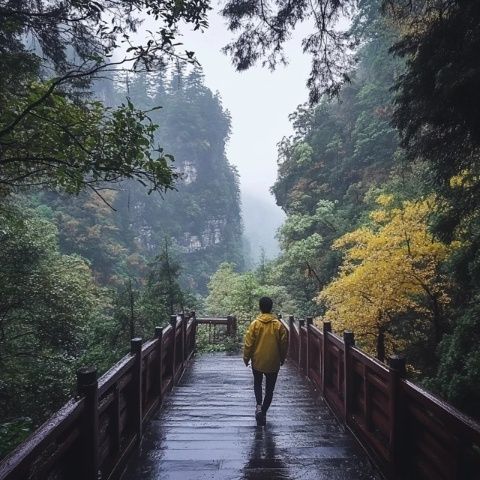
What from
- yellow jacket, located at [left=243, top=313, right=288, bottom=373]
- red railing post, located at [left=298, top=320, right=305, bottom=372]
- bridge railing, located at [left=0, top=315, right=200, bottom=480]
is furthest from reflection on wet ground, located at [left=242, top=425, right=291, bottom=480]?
red railing post, located at [left=298, top=320, right=305, bottom=372]

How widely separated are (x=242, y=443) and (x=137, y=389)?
1.27m

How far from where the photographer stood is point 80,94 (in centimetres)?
575

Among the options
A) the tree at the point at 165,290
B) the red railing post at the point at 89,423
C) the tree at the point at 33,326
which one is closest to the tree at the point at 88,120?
the red railing post at the point at 89,423

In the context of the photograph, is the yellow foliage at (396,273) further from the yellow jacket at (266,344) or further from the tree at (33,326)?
the tree at (33,326)

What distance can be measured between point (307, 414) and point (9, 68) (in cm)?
561

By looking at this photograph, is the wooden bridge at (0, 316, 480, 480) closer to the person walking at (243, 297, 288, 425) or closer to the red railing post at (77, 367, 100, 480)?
the red railing post at (77, 367, 100, 480)

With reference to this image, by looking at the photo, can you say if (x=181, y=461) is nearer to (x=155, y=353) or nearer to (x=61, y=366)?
(x=155, y=353)

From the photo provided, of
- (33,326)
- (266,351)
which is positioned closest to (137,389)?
(266,351)

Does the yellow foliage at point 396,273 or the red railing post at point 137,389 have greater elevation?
the yellow foliage at point 396,273

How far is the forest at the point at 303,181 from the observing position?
3943 millimetres

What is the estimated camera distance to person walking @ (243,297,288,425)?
5.04 m

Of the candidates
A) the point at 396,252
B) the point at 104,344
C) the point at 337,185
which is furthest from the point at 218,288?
the point at 396,252

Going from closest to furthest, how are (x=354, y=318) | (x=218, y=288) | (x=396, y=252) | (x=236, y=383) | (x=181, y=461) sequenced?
1. (x=181, y=461)
2. (x=236, y=383)
3. (x=396, y=252)
4. (x=354, y=318)
5. (x=218, y=288)

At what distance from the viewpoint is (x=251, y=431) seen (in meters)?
4.79
